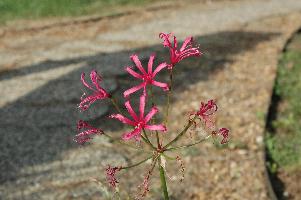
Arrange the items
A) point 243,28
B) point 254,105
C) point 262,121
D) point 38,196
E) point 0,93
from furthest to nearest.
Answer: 1. point 243,28
2. point 0,93
3. point 254,105
4. point 262,121
5. point 38,196

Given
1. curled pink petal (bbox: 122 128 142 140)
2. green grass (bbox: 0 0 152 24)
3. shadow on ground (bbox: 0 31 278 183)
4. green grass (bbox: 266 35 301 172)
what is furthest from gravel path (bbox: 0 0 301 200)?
curled pink petal (bbox: 122 128 142 140)

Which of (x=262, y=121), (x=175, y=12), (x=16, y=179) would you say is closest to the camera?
(x=16, y=179)

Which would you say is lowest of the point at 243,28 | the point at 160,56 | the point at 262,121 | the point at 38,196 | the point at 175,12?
the point at 38,196

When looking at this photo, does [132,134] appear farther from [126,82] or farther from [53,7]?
[53,7]

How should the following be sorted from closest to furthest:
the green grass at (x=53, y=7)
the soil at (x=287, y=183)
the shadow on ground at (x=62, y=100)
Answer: the soil at (x=287, y=183) < the shadow on ground at (x=62, y=100) < the green grass at (x=53, y=7)

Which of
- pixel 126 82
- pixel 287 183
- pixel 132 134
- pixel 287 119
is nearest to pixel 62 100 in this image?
pixel 126 82

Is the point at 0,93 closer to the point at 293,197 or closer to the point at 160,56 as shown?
the point at 160,56

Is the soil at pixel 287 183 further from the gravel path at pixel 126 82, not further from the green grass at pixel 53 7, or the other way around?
the green grass at pixel 53 7

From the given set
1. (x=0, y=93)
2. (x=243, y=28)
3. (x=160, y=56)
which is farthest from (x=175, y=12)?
(x=0, y=93)

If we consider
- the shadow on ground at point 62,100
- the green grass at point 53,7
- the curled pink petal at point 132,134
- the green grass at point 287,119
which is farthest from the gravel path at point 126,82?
the curled pink petal at point 132,134
